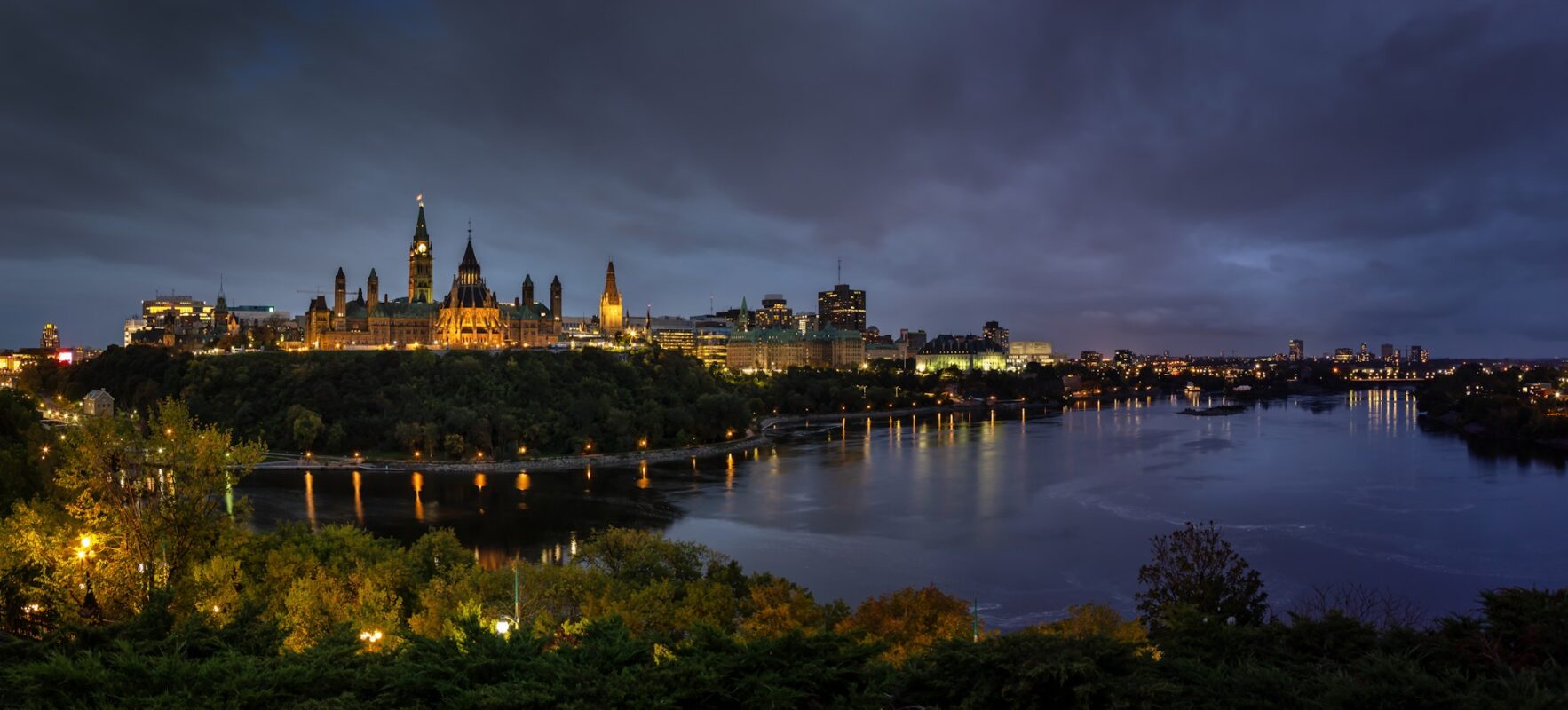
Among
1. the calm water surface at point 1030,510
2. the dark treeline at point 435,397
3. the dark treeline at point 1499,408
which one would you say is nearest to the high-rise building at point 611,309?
the dark treeline at point 435,397

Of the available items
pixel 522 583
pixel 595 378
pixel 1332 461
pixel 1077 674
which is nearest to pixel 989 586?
pixel 522 583

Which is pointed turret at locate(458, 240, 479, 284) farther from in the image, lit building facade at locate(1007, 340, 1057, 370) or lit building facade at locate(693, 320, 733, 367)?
lit building facade at locate(1007, 340, 1057, 370)

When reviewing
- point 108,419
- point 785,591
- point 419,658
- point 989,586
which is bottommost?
point 989,586

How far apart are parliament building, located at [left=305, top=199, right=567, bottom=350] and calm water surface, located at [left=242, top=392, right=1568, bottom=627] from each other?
85.5ft

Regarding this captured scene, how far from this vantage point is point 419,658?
7.33 meters

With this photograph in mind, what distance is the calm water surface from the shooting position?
20688mm

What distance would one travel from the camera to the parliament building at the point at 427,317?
207 ft

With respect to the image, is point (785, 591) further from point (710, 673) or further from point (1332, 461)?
point (1332, 461)

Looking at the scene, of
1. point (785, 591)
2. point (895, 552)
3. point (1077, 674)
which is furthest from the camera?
point (895, 552)

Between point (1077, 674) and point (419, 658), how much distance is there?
5.29 m

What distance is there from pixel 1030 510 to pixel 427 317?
5314 cm

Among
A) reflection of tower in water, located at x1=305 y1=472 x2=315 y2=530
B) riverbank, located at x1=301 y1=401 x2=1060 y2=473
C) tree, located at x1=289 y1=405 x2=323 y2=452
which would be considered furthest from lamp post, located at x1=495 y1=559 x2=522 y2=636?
tree, located at x1=289 y1=405 x2=323 y2=452

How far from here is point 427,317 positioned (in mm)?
67312

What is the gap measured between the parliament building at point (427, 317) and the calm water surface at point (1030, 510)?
85.5 feet
